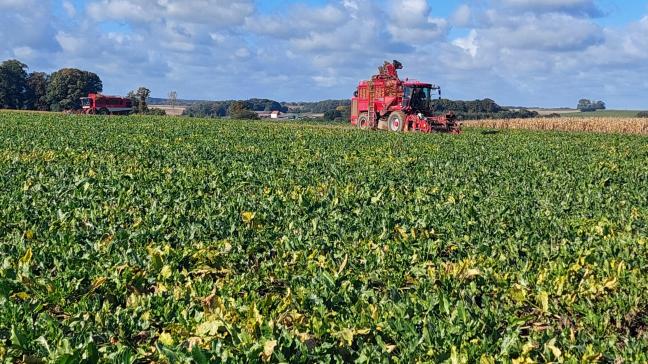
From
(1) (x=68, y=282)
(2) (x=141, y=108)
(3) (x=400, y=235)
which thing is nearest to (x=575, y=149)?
(3) (x=400, y=235)

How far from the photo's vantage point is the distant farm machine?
29.2 meters

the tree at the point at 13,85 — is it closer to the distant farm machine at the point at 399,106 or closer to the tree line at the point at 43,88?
the tree line at the point at 43,88

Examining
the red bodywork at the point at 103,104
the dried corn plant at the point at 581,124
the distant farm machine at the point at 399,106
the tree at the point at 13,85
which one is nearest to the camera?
the distant farm machine at the point at 399,106

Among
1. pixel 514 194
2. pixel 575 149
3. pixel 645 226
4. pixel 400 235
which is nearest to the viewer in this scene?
pixel 400 235

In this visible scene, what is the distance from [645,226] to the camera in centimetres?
738

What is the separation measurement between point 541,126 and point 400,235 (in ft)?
141

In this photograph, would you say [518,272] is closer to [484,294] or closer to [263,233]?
[484,294]

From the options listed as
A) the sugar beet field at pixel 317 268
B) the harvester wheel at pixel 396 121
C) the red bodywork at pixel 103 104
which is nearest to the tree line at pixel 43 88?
the red bodywork at pixel 103 104

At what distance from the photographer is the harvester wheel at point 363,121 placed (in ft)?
108

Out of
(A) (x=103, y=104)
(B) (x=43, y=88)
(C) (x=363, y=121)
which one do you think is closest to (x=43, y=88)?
A: (B) (x=43, y=88)

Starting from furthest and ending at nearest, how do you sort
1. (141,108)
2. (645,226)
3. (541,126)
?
(141,108) → (541,126) → (645,226)

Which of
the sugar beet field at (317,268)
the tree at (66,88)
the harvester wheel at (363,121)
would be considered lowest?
the sugar beet field at (317,268)

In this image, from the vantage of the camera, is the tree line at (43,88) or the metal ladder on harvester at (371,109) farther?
the tree line at (43,88)

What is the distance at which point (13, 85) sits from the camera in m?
88.2
